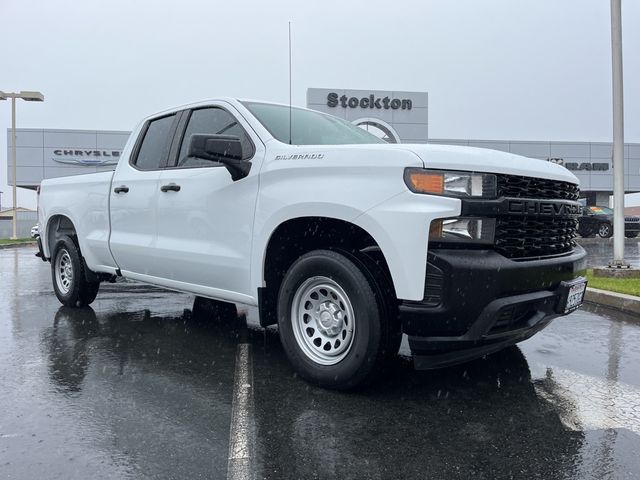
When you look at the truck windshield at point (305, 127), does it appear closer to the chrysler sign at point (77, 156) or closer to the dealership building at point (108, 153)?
the dealership building at point (108, 153)

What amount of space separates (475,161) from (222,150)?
171cm

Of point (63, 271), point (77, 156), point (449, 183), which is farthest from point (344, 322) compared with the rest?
point (77, 156)

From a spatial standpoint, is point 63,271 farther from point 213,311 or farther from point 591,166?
point 591,166

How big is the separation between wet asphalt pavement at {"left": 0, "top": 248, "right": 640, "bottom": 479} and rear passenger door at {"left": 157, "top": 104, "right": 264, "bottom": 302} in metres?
0.65

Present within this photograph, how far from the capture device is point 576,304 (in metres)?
3.80

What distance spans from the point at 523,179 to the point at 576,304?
1.05m

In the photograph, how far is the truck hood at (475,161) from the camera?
3.15m

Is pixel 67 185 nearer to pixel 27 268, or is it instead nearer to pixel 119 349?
pixel 119 349

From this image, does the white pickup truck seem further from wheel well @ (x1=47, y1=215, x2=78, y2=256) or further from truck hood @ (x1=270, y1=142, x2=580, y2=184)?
wheel well @ (x1=47, y1=215, x2=78, y2=256)

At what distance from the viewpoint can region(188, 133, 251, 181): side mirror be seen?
380cm

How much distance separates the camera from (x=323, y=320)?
3641 millimetres

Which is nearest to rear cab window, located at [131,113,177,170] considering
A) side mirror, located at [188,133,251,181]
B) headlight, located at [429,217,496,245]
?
side mirror, located at [188,133,251,181]

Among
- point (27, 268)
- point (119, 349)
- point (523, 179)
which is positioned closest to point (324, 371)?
point (523, 179)

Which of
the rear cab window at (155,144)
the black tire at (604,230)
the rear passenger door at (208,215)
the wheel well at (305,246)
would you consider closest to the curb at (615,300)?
the wheel well at (305,246)
